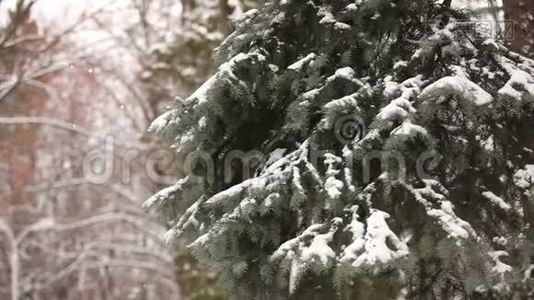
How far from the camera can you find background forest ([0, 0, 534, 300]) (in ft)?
28.7

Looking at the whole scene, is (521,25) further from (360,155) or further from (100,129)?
(100,129)

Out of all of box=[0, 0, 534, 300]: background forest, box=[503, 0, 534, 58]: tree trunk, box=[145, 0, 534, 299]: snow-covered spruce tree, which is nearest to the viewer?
box=[145, 0, 534, 299]: snow-covered spruce tree

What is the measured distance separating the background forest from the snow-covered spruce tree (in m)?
0.74

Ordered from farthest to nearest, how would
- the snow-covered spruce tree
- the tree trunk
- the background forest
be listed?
the background forest
the tree trunk
the snow-covered spruce tree

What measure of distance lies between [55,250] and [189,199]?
21400 millimetres

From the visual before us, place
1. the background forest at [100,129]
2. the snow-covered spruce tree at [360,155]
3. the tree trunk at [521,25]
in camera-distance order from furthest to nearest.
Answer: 1. the background forest at [100,129]
2. the tree trunk at [521,25]
3. the snow-covered spruce tree at [360,155]

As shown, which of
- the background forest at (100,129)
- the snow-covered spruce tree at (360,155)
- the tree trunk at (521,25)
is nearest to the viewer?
the snow-covered spruce tree at (360,155)

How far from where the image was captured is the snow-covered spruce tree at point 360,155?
16.0 feet

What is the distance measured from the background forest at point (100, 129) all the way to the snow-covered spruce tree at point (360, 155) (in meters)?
0.74

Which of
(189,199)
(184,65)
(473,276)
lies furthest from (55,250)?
(473,276)

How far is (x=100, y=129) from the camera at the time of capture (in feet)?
71.5

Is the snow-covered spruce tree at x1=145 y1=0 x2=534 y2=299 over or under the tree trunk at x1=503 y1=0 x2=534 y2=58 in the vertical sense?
under

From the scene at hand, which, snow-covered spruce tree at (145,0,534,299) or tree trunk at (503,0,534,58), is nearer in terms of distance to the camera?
snow-covered spruce tree at (145,0,534,299)

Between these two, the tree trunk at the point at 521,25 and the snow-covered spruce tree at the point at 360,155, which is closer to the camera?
the snow-covered spruce tree at the point at 360,155
